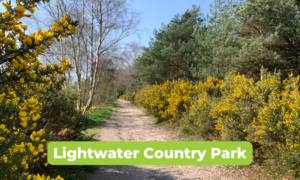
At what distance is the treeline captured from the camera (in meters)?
8.66

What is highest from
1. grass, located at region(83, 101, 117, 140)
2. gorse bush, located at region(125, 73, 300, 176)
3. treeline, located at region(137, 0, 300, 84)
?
treeline, located at region(137, 0, 300, 84)

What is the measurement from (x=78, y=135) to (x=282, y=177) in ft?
13.5

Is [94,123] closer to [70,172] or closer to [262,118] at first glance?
[70,172]

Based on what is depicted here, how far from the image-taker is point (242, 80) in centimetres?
539

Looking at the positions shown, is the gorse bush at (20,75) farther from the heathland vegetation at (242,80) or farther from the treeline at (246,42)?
the treeline at (246,42)

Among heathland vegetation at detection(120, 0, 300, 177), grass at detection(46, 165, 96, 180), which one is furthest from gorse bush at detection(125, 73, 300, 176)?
grass at detection(46, 165, 96, 180)

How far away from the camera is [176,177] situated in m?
4.06

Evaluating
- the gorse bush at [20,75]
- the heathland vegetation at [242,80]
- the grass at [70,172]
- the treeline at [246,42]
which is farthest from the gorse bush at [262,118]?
the gorse bush at [20,75]

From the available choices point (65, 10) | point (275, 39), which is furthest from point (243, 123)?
point (65, 10)

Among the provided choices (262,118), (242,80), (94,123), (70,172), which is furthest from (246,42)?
(70,172)

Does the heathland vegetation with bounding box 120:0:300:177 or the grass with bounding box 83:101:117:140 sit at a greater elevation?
the heathland vegetation with bounding box 120:0:300:177

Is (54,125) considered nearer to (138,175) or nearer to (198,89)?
(138,175)

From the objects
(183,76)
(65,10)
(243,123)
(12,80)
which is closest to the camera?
(12,80)

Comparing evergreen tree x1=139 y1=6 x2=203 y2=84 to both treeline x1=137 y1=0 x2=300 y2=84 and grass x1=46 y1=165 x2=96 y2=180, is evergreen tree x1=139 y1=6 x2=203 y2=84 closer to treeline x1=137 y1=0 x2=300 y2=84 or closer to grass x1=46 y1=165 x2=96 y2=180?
treeline x1=137 y1=0 x2=300 y2=84
